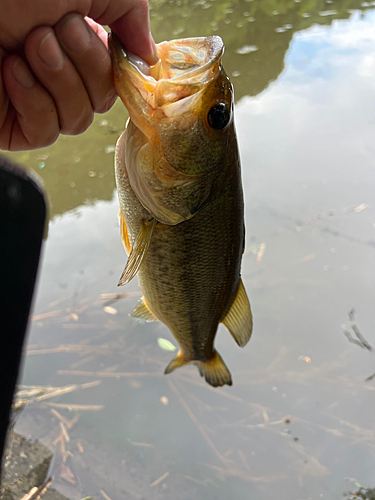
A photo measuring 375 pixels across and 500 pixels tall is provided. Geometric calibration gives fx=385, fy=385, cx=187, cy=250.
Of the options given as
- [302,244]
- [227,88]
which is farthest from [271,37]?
[227,88]

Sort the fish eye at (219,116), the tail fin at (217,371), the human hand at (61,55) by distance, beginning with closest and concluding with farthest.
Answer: the human hand at (61,55), the fish eye at (219,116), the tail fin at (217,371)

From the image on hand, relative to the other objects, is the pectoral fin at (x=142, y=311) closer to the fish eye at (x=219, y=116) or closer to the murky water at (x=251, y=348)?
the fish eye at (x=219, y=116)

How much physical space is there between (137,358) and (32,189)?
2604 mm

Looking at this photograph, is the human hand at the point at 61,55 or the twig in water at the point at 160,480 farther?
the twig in water at the point at 160,480

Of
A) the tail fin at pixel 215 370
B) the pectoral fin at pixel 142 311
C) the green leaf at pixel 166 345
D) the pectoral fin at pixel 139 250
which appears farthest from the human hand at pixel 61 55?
the green leaf at pixel 166 345

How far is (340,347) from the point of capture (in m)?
2.88

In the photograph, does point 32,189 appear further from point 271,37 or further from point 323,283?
point 271,37

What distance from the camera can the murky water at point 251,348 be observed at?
7.98ft

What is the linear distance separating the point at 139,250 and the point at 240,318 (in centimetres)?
59

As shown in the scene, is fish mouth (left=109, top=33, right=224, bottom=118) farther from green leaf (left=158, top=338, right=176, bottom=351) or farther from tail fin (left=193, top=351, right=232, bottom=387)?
green leaf (left=158, top=338, right=176, bottom=351)

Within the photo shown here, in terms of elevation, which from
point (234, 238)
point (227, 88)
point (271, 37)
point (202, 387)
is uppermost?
point (227, 88)

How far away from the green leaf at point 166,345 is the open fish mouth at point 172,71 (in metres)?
2.29

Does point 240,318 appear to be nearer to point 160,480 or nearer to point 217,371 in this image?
point 217,371

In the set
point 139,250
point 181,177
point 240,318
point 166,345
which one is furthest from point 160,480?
point 181,177
